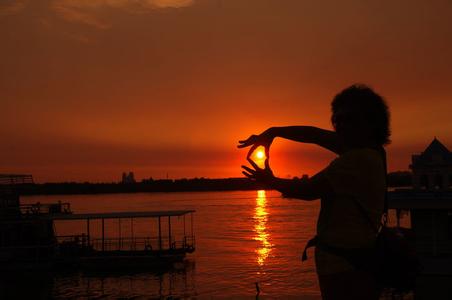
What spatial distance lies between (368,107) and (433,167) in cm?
2405

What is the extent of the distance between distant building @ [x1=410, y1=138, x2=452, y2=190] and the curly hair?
2294 centimetres

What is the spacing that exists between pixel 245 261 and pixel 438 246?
37429mm

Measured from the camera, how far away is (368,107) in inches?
102

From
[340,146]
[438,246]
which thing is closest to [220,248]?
[438,246]

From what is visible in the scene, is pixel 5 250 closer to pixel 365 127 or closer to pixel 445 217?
pixel 445 217

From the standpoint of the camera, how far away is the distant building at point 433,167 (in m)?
24.7

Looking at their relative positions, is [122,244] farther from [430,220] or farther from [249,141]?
[249,141]

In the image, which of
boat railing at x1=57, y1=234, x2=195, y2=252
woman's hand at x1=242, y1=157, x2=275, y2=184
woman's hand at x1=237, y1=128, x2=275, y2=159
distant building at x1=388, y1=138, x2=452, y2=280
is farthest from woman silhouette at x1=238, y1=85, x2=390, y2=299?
boat railing at x1=57, y1=234, x2=195, y2=252

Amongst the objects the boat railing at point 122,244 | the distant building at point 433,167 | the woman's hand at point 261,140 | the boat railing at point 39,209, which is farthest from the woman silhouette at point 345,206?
the boat railing at point 39,209

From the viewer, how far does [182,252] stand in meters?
44.8

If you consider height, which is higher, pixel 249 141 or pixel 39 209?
pixel 249 141

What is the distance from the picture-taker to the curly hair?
8.51 ft

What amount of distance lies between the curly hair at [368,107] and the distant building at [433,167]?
22.9 m

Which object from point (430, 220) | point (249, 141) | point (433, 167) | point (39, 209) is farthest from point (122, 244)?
point (249, 141)
